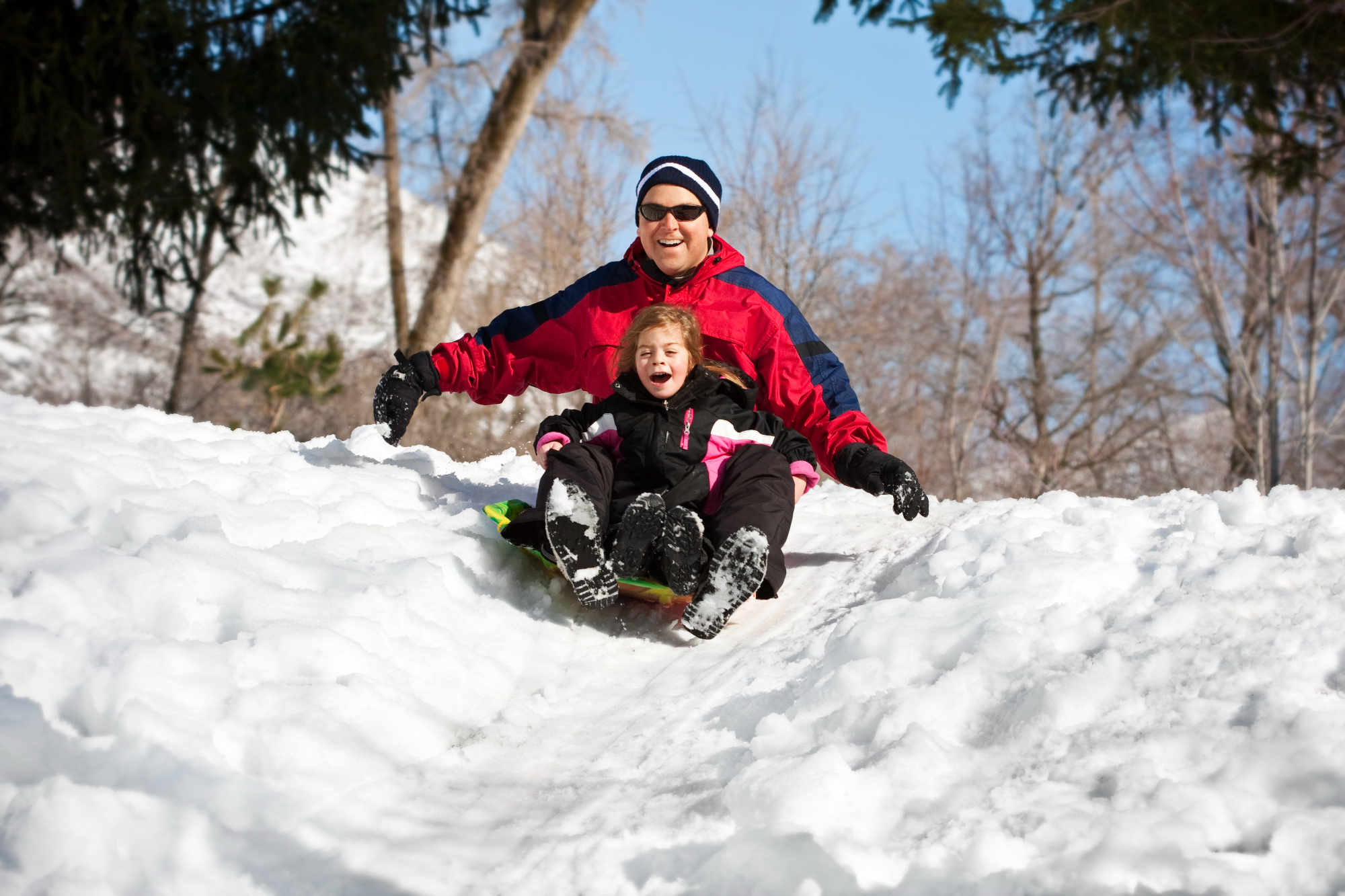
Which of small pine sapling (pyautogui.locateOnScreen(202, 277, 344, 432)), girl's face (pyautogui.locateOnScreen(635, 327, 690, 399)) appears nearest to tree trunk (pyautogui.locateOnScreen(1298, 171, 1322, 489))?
girl's face (pyautogui.locateOnScreen(635, 327, 690, 399))

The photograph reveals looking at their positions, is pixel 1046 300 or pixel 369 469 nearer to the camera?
pixel 369 469

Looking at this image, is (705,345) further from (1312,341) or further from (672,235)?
(1312,341)

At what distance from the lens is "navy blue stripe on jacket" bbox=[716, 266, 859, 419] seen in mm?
2869

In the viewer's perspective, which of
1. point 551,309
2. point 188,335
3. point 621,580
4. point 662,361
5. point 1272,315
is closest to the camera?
point 621,580

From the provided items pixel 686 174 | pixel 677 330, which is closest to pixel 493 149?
pixel 686 174

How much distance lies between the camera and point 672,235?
115 inches

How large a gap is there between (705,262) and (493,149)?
738 cm

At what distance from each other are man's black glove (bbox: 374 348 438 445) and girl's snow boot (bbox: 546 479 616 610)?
83 centimetres

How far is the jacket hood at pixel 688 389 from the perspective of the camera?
261 centimetres

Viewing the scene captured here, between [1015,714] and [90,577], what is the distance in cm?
177

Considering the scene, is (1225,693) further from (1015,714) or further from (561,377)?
(561,377)

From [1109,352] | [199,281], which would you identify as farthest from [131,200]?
[1109,352]

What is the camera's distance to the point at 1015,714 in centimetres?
157

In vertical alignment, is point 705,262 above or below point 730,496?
above
